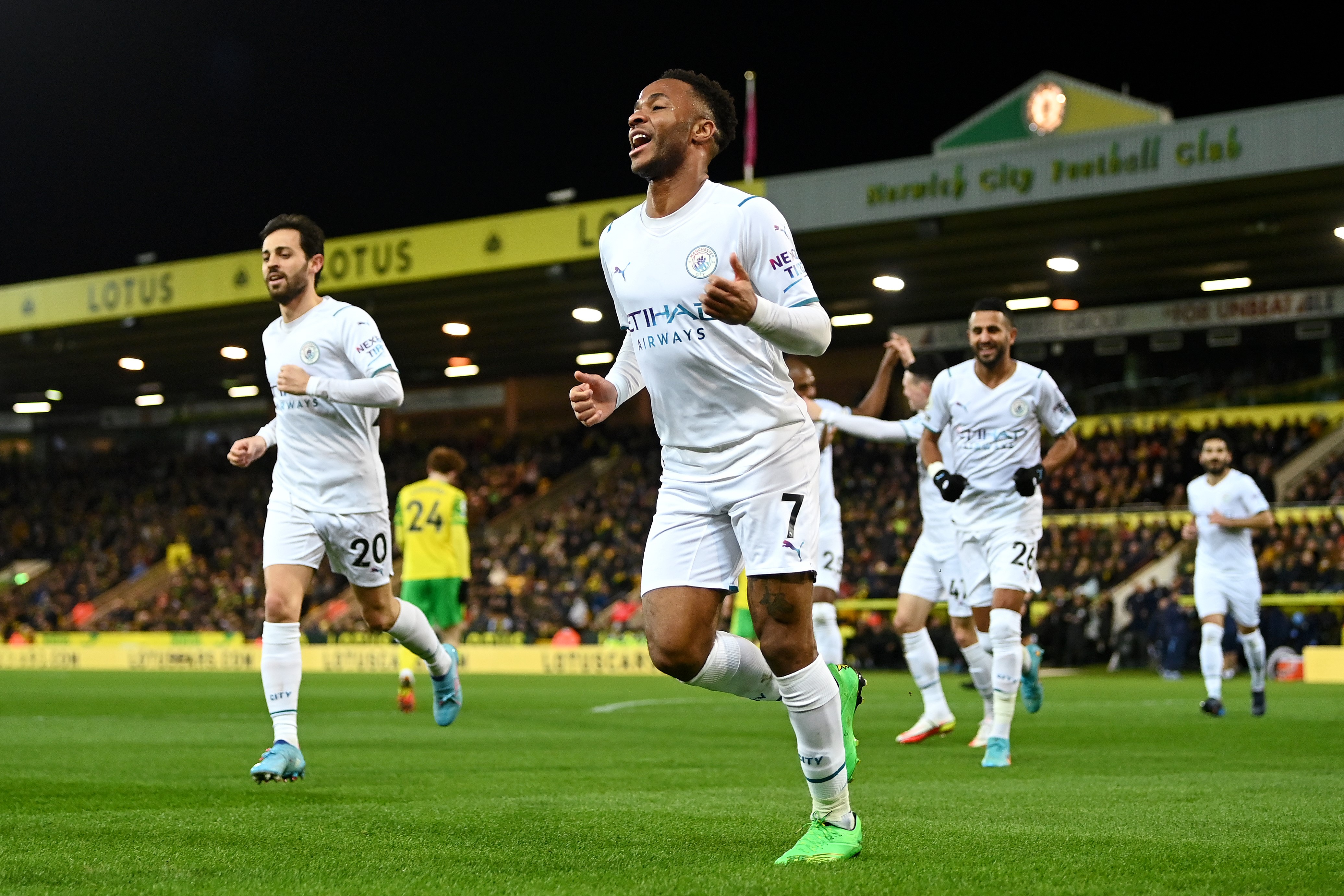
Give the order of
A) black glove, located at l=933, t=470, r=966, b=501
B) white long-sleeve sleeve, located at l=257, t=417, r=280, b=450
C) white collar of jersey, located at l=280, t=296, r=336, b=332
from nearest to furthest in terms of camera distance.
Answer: white collar of jersey, located at l=280, t=296, r=336, b=332, white long-sleeve sleeve, located at l=257, t=417, r=280, b=450, black glove, located at l=933, t=470, r=966, b=501

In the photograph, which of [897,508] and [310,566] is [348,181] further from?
[310,566]

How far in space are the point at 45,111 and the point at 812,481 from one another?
117 feet

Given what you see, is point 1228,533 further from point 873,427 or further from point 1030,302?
point 1030,302

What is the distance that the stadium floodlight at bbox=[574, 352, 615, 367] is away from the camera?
38.2 m

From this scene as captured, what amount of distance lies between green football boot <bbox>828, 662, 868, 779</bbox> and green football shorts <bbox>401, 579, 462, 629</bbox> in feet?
31.7

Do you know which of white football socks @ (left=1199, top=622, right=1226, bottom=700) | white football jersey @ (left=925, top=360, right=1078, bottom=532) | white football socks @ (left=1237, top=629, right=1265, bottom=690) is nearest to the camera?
white football jersey @ (left=925, top=360, right=1078, bottom=532)

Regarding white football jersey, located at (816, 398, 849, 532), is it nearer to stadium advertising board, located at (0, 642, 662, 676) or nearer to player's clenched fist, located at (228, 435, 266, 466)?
player's clenched fist, located at (228, 435, 266, 466)

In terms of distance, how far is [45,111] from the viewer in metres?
35.7

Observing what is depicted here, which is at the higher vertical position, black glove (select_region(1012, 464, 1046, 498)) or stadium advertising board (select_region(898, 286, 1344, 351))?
stadium advertising board (select_region(898, 286, 1344, 351))

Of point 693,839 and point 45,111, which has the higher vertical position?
point 45,111

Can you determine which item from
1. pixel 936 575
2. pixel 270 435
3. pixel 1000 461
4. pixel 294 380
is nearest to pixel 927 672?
pixel 936 575

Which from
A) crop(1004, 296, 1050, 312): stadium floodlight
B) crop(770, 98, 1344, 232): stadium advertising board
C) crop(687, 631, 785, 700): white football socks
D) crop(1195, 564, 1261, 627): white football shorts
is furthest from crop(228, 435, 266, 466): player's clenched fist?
crop(1004, 296, 1050, 312): stadium floodlight

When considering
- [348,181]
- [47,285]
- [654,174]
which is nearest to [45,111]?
[47,285]

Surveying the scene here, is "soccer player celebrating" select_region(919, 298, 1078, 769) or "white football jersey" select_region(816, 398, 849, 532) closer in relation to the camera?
"soccer player celebrating" select_region(919, 298, 1078, 769)
